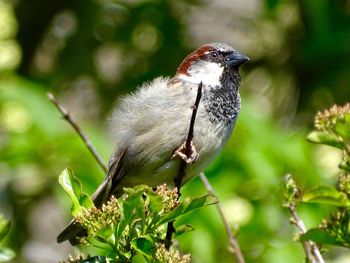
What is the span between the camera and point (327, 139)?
231cm

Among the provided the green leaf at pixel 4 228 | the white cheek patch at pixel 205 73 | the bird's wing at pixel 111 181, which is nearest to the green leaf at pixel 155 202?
the green leaf at pixel 4 228

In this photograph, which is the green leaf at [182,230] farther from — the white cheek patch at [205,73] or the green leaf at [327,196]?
the white cheek patch at [205,73]

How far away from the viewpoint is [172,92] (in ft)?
10.8

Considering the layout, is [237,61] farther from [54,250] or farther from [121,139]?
[54,250]

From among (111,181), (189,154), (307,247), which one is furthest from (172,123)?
(307,247)

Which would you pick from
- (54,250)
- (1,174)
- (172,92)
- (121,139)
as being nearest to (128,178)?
(121,139)

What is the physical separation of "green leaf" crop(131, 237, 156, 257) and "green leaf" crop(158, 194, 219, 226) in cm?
6

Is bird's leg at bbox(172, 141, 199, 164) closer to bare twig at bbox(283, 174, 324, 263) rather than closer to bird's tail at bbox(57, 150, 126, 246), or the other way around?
bird's tail at bbox(57, 150, 126, 246)

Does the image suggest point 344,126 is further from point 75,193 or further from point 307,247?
point 75,193

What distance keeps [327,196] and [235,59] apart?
127cm

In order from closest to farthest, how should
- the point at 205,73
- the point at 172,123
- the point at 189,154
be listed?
the point at 189,154
the point at 172,123
the point at 205,73

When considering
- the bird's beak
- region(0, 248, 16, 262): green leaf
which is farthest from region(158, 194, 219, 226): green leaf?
the bird's beak

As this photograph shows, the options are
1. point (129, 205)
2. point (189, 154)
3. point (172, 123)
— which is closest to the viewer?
point (129, 205)

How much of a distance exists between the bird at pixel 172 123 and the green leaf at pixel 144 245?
2.88 ft
